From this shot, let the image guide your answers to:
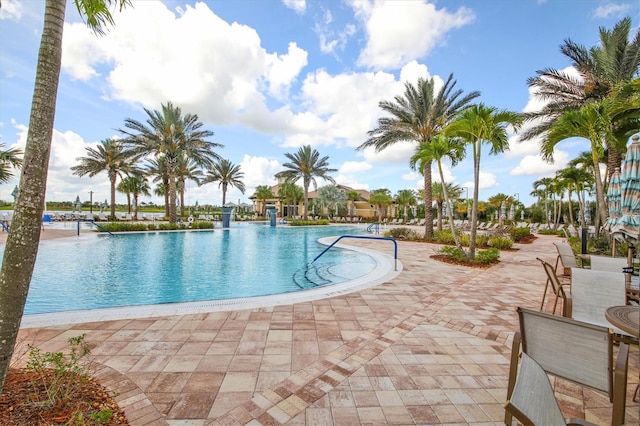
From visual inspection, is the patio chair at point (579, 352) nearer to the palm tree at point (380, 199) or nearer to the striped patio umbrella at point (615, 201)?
the striped patio umbrella at point (615, 201)

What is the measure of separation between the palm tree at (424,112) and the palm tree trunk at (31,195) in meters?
15.7

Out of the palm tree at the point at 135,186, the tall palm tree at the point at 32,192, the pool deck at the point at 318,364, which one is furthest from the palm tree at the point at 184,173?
the tall palm tree at the point at 32,192

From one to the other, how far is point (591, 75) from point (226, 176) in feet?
112

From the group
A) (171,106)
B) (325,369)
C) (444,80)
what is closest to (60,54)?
(325,369)

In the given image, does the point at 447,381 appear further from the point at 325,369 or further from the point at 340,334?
the point at 340,334

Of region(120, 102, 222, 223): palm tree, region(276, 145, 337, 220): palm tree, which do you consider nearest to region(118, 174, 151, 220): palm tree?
region(120, 102, 222, 223): palm tree

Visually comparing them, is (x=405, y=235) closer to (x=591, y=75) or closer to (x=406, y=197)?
(x=591, y=75)

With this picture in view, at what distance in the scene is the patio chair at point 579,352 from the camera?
1.61 metres

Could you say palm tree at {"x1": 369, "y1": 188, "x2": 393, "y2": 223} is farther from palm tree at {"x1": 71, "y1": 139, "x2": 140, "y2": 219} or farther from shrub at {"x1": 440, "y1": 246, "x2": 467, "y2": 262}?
shrub at {"x1": 440, "y1": 246, "x2": 467, "y2": 262}

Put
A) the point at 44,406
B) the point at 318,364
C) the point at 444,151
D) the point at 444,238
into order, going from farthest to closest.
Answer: the point at 444,238
the point at 444,151
the point at 318,364
the point at 44,406

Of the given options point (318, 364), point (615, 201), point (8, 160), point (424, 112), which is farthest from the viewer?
point (424, 112)

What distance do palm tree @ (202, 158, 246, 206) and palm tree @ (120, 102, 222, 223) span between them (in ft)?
44.3

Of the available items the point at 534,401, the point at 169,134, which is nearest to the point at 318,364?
the point at 534,401

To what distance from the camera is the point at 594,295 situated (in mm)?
3035
